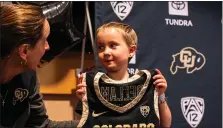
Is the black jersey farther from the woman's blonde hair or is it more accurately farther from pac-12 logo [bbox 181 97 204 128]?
pac-12 logo [bbox 181 97 204 128]

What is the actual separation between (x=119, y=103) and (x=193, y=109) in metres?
1.24

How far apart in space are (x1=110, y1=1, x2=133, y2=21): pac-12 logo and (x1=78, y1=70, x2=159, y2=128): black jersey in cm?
98

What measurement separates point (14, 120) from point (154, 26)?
4.21 feet

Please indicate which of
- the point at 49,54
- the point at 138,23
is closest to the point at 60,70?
the point at 49,54

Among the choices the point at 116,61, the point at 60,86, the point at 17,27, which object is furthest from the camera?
the point at 60,86

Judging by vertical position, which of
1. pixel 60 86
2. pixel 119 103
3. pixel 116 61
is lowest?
pixel 60 86

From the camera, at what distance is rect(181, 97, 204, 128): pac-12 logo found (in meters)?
2.47

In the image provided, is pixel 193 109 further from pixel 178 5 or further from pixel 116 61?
pixel 116 61

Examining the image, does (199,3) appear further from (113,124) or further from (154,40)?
(113,124)

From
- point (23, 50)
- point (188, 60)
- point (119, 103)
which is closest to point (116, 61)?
point (119, 103)

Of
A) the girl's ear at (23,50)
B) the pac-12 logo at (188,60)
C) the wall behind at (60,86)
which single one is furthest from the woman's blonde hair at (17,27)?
the pac-12 logo at (188,60)

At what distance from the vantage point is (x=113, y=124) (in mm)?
1344

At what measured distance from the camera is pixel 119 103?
137 cm

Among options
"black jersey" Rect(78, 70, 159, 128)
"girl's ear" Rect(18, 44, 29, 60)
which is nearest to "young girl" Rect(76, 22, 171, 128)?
"black jersey" Rect(78, 70, 159, 128)
